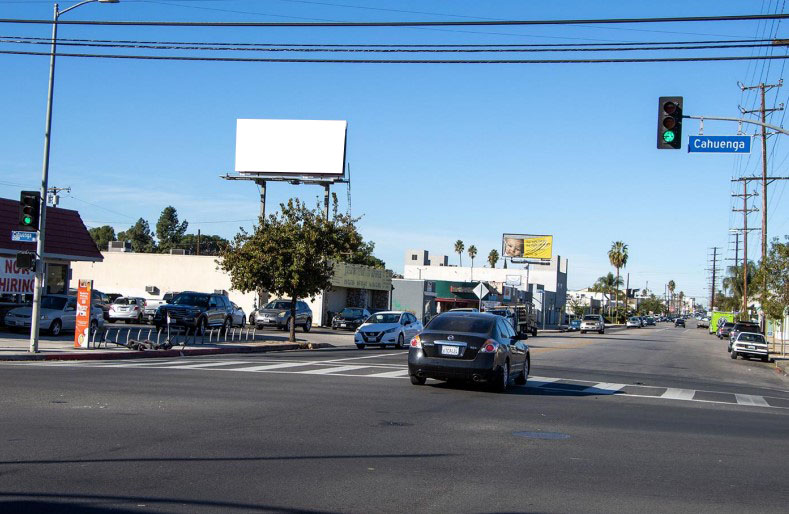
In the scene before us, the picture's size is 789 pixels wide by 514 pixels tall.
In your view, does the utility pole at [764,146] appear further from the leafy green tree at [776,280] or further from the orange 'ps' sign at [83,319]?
the orange 'ps' sign at [83,319]

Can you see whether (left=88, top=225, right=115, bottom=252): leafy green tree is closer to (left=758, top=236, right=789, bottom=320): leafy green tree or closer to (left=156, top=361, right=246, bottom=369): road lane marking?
(left=758, top=236, right=789, bottom=320): leafy green tree

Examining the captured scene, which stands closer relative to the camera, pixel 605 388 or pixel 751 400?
pixel 751 400

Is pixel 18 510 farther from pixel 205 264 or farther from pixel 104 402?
pixel 205 264

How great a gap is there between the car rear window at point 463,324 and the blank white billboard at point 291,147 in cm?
4017

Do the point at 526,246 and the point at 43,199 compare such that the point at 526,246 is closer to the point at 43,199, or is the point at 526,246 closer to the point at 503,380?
the point at 43,199

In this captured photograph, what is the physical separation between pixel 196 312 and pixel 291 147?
2428cm

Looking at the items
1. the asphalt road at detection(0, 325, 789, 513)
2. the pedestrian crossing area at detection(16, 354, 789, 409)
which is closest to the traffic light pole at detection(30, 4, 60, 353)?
the pedestrian crossing area at detection(16, 354, 789, 409)

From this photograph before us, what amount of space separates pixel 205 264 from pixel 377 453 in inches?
2016

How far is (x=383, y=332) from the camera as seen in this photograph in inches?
1350

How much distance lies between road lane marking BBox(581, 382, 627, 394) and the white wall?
1591 inches

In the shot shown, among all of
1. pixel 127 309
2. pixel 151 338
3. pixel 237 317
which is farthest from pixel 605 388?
pixel 127 309

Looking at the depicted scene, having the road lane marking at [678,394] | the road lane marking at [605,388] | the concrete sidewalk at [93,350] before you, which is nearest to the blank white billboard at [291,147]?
the concrete sidewalk at [93,350]

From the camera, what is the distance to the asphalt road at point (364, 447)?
764 centimetres

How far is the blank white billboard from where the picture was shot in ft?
187
